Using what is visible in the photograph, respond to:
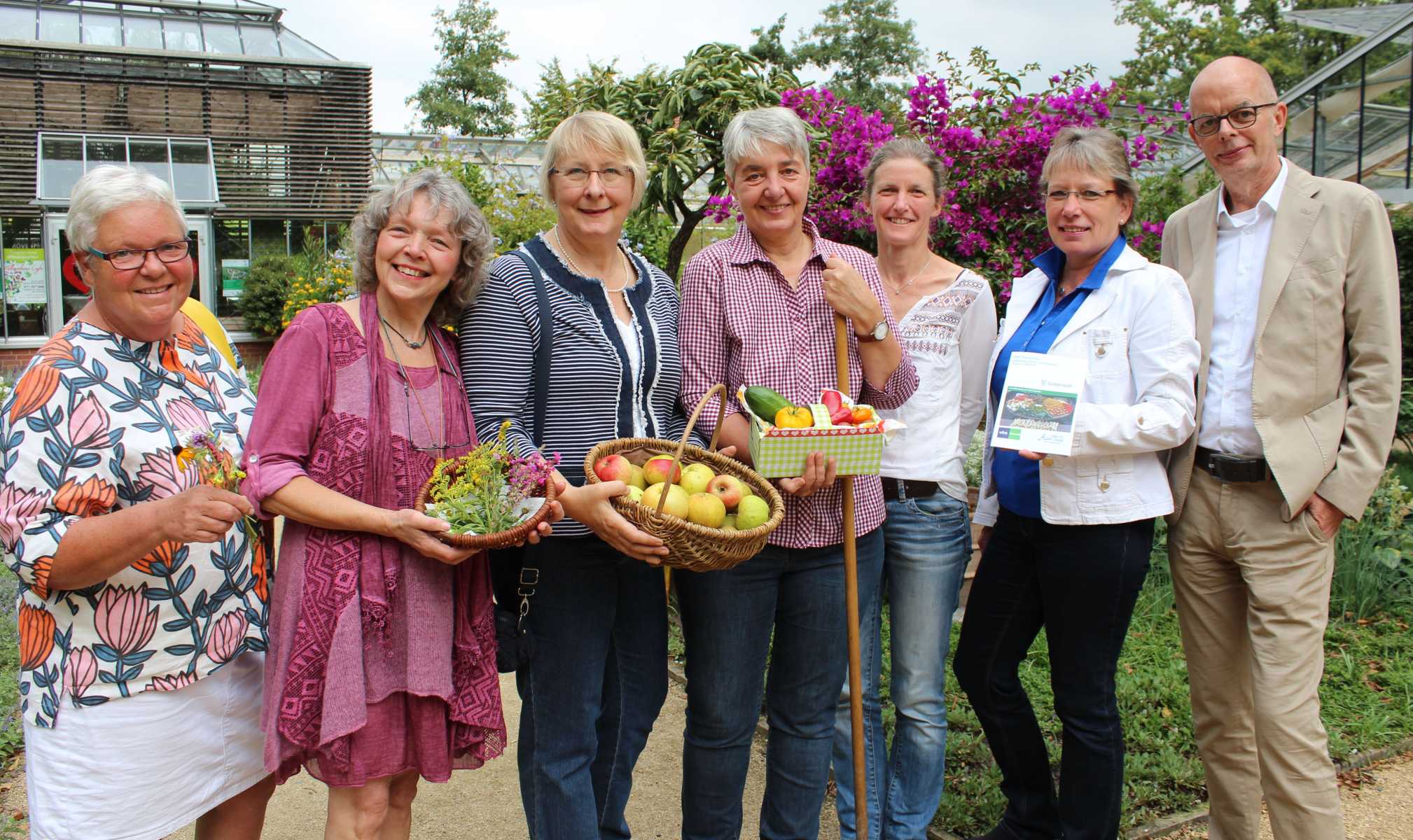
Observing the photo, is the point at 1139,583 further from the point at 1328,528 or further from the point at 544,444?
the point at 544,444

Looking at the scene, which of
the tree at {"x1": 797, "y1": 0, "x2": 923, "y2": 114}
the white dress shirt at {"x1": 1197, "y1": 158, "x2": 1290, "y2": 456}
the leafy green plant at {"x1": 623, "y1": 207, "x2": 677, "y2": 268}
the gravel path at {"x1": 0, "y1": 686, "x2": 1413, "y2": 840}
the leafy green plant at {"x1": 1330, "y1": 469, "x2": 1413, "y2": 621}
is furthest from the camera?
the tree at {"x1": 797, "y1": 0, "x2": 923, "y2": 114}

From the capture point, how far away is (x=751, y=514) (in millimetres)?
2328

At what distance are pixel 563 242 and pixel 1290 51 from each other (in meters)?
40.0

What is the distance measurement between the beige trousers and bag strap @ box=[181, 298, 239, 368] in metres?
2.96

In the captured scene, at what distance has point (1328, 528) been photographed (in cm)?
272

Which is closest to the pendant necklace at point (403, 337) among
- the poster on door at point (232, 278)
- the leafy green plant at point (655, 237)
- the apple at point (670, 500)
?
the apple at point (670, 500)

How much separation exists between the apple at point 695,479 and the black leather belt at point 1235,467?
158 centimetres

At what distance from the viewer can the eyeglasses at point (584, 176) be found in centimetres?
253

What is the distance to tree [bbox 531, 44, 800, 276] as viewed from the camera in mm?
5672

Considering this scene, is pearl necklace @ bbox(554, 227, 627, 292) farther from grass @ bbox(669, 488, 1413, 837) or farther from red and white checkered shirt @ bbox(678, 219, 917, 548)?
grass @ bbox(669, 488, 1413, 837)

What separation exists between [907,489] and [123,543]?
214cm

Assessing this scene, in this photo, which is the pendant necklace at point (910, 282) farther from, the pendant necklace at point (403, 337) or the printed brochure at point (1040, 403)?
the pendant necklace at point (403, 337)

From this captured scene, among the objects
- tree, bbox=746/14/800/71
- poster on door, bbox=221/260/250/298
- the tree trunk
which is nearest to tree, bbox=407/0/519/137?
tree, bbox=746/14/800/71

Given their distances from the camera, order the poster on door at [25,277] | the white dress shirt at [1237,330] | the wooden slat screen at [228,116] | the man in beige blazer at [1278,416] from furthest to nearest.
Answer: the wooden slat screen at [228,116]
the poster on door at [25,277]
the white dress shirt at [1237,330]
the man in beige blazer at [1278,416]
